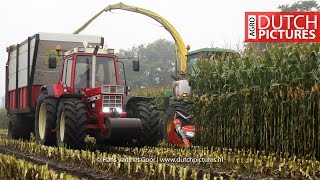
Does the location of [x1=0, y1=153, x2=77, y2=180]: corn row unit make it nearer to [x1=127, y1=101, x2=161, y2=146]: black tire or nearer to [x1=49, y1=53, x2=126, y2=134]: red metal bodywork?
[x1=49, y1=53, x2=126, y2=134]: red metal bodywork

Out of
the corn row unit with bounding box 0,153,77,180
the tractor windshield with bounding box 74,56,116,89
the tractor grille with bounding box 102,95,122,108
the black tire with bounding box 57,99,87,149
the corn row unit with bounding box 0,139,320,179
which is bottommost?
the corn row unit with bounding box 0,139,320,179

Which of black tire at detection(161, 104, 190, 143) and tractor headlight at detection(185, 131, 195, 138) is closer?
tractor headlight at detection(185, 131, 195, 138)

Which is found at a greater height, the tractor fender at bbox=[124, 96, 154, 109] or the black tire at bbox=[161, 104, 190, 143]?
the tractor fender at bbox=[124, 96, 154, 109]

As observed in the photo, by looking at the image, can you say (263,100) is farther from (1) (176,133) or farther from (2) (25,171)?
(2) (25,171)

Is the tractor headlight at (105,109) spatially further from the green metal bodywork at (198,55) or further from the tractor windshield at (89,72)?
the green metal bodywork at (198,55)

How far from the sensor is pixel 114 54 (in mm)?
9688

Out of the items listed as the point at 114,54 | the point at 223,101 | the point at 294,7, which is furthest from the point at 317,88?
the point at 294,7

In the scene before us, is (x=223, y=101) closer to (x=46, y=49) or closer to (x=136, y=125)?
(x=136, y=125)

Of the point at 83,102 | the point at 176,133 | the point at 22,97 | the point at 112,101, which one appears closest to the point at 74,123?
the point at 83,102

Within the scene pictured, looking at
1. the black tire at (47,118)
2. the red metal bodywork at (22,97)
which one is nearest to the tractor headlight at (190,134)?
the black tire at (47,118)

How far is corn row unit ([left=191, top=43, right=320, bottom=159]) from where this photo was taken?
8.05m

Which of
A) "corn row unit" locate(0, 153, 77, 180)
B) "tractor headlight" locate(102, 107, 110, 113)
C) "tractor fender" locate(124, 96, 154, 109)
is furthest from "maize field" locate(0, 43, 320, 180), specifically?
"tractor fender" locate(124, 96, 154, 109)

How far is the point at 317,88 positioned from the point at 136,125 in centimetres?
307

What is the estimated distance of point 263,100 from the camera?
29.1 ft
